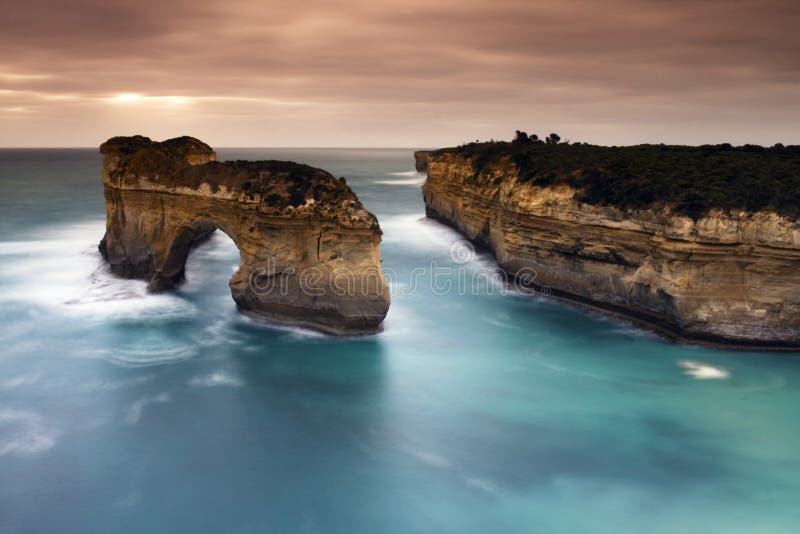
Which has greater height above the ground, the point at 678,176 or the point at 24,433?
the point at 678,176

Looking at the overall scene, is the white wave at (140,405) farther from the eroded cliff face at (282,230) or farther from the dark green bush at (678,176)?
the dark green bush at (678,176)

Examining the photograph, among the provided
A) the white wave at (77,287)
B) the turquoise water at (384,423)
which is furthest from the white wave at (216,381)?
the white wave at (77,287)

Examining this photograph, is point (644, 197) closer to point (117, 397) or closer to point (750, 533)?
point (750, 533)

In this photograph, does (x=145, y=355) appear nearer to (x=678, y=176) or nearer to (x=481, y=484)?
(x=481, y=484)

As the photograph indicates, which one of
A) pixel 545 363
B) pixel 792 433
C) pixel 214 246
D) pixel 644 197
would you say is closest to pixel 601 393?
pixel 545 363

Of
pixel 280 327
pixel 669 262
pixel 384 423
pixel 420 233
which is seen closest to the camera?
pixel 384 423

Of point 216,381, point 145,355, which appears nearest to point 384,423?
point 216,381
